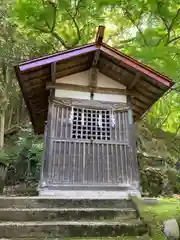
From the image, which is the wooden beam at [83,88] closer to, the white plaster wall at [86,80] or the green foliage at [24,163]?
the white plaster wall at [86,80]

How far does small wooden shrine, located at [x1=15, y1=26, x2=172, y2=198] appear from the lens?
25.3ft

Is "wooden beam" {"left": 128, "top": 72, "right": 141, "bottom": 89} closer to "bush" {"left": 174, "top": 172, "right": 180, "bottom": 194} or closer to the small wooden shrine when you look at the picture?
the small wooden shrine

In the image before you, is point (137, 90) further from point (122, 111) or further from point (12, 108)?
point (12, 108)

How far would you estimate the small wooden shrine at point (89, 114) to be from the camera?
7.70m

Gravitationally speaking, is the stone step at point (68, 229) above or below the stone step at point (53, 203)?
below

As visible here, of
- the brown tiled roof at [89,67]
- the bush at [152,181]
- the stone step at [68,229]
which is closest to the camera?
the stone step at [68,229]

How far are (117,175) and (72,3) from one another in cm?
718

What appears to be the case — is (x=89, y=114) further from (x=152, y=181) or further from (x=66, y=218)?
(x=152, y=181)

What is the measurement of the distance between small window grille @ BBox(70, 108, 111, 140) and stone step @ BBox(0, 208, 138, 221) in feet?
10.3

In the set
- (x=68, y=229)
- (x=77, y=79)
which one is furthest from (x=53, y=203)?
(x=77, y=79)

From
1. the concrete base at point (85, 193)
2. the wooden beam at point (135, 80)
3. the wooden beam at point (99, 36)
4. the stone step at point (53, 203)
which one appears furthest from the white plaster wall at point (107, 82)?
the stone step at point (53, 203)

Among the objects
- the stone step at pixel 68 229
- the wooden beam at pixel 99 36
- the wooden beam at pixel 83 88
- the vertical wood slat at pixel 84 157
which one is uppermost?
the wooden beam at pixel 99 36

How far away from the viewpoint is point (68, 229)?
483 cm

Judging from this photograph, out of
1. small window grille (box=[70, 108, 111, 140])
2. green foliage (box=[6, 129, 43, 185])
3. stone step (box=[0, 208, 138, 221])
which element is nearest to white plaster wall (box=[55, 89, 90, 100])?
small window grille (box=[70, 108, 111, 140])
